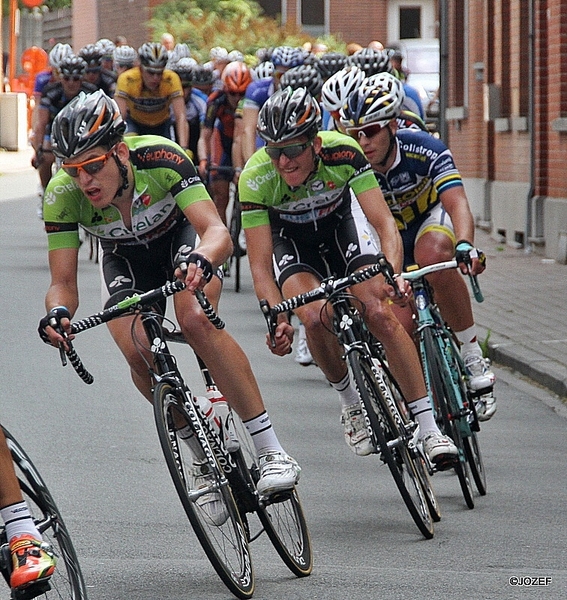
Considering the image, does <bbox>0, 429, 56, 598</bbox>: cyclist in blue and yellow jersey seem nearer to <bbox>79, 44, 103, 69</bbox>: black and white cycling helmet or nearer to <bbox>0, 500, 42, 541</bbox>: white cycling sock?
<bbox>0, 500, 42, 541</bbox>: white cycling sock

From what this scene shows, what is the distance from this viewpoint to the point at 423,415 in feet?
22.8

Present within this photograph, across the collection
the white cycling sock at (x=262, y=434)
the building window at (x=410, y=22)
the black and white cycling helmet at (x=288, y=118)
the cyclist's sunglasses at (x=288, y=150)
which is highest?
the building window at (x=410, y=22)

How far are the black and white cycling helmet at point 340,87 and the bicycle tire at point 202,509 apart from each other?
261 cm

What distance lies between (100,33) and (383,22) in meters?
11.8

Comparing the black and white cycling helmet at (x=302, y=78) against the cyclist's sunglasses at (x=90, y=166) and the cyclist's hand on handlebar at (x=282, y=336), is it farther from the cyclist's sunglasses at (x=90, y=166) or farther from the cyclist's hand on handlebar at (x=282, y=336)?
the cyclist's sunglasses at (x=90, y=166)

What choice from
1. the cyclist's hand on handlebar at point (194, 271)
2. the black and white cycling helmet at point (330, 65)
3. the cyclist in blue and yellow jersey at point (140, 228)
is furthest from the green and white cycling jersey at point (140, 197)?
the black and white cycling helmet at point (330, 65)

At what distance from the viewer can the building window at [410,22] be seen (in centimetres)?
5288

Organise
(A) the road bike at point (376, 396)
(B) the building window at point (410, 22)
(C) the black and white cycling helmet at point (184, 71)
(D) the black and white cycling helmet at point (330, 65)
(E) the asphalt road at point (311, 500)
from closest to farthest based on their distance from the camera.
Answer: (E) the asphalt road at point (311, 500), (A) the road bike at point (376, 396), (D) the black and white cycling helmet at point (330, 65), (C) the black and white cycling helmet at point (184, 71), (B) the building window at point (410, 22)

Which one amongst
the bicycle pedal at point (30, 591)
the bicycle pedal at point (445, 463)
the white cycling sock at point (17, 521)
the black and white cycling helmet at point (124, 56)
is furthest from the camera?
the black and white cycling helmet at point (124, 56)

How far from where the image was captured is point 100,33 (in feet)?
190

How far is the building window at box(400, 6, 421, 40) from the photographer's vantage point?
173 ft

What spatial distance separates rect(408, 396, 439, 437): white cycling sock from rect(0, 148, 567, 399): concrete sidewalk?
3.41 metres

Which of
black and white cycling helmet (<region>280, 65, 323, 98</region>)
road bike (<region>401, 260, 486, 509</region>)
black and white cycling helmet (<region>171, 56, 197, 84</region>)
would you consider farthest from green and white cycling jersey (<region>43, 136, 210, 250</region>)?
black and white cycling helmet (<region>171, 56, 197, 84</region>)

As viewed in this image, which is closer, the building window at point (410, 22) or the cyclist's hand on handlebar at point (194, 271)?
the cyclist's hand on handlebar at point (194, 271)
